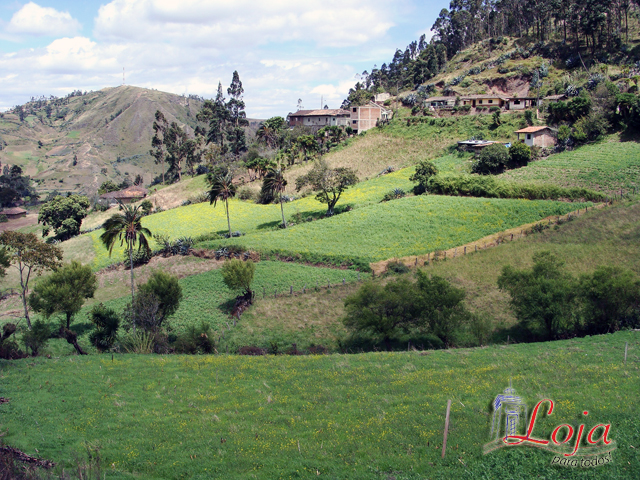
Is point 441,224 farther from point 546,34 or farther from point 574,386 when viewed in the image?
point 546,34

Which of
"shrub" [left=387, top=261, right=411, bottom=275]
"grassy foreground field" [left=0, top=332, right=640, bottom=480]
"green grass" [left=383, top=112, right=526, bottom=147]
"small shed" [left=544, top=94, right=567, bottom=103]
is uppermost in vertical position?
"small shed" [left=544, top=94, right=567, bottom=103]

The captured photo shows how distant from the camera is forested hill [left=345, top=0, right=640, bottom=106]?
339 feet

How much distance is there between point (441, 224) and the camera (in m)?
54.0

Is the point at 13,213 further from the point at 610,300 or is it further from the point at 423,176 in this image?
the point at 610,300

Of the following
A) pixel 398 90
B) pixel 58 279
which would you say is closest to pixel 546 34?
pixel 398 90

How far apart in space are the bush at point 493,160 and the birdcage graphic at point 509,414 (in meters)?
57.4

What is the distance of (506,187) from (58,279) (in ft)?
161

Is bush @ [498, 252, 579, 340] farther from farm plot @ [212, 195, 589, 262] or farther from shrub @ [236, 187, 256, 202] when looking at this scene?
shrub @ [236, 187, 256, 202]

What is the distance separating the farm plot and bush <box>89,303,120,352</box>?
1978cm

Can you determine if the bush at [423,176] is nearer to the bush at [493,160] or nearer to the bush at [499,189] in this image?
the bush at [499,189]

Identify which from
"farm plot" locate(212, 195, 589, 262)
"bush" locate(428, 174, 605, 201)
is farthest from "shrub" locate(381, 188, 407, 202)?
"farm plot" locate(212, 195, 589, 262)

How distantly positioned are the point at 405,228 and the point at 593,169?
84.2 ft

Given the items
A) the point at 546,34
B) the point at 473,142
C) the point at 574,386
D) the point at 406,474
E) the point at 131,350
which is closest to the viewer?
the point at 406,474

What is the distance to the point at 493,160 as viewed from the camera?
69.2 m
